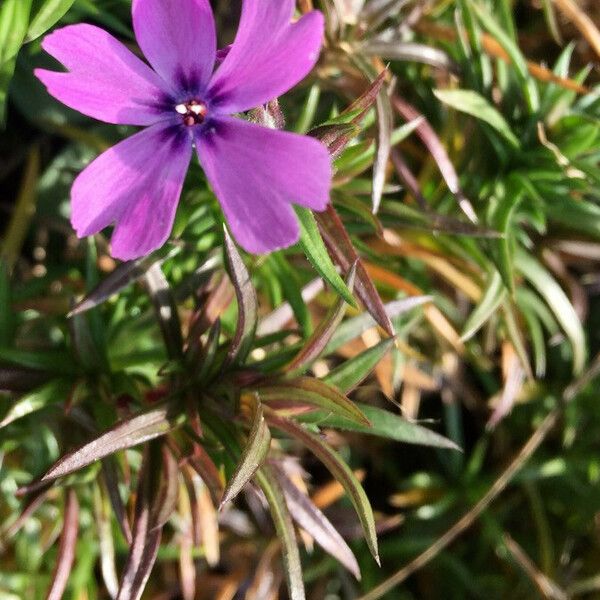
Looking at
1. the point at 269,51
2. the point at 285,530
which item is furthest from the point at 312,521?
the point at 269,51

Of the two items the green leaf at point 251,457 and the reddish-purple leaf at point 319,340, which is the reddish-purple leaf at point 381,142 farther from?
the green leaf at point 251,457

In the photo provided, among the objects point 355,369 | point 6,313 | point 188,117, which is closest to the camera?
point 188,117

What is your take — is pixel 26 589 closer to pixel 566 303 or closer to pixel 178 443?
pixel 178 443

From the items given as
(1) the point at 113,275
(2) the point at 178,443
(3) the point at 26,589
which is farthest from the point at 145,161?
(3) the point at 26,589

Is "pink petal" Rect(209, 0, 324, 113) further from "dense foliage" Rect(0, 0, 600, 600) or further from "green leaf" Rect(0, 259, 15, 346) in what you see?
"green leaf" Rect(0, 259, 15, 346)

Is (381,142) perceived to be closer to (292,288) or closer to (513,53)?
(292,288)

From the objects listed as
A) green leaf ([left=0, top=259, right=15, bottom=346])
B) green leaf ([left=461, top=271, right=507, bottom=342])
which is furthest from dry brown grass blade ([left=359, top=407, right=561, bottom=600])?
green leaf ([left=0, top=259, right=15, bottom=346])
